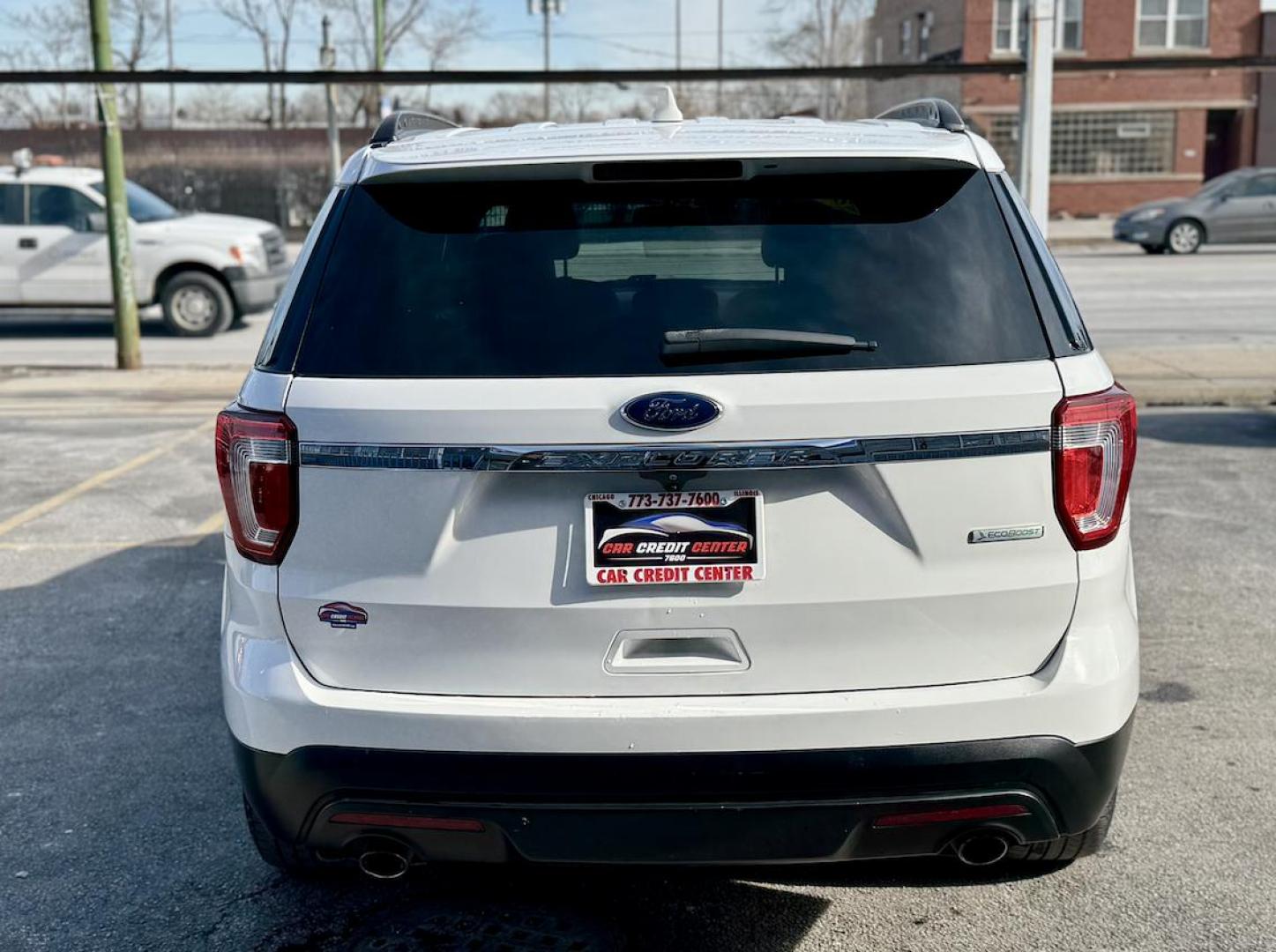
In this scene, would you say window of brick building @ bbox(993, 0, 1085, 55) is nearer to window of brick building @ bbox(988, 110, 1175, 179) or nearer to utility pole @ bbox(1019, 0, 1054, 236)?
window of brick building @ bbox(988, 110, 1175, 179)

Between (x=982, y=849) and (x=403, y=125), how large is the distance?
2228 millimetres

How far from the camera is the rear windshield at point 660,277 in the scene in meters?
2.85

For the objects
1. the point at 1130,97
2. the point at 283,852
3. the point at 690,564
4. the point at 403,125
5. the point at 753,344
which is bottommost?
the point at 283,852

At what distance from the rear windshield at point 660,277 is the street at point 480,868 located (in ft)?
3.93

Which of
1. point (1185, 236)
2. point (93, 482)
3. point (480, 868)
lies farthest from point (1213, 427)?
point (1185, 236)

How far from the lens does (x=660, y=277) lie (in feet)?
9.68

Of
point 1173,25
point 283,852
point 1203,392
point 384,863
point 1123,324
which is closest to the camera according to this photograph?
point 384,863

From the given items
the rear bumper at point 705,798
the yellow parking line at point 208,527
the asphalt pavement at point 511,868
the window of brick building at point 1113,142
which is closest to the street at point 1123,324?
the yellow parking line at point 208,527

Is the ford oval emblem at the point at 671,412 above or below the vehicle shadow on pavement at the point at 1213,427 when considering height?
above

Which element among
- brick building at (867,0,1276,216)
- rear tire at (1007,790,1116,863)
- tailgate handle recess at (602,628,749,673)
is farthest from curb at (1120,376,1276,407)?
brick building at (867,0,1276,216)

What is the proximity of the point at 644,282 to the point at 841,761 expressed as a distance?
3.35 feet

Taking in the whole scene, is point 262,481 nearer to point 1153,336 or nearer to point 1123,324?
point 1153,336

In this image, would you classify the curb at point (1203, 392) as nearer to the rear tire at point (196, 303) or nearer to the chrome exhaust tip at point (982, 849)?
the chrome exhaust tip at point (982, 849)

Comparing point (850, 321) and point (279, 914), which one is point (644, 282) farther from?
point (279, 914)
